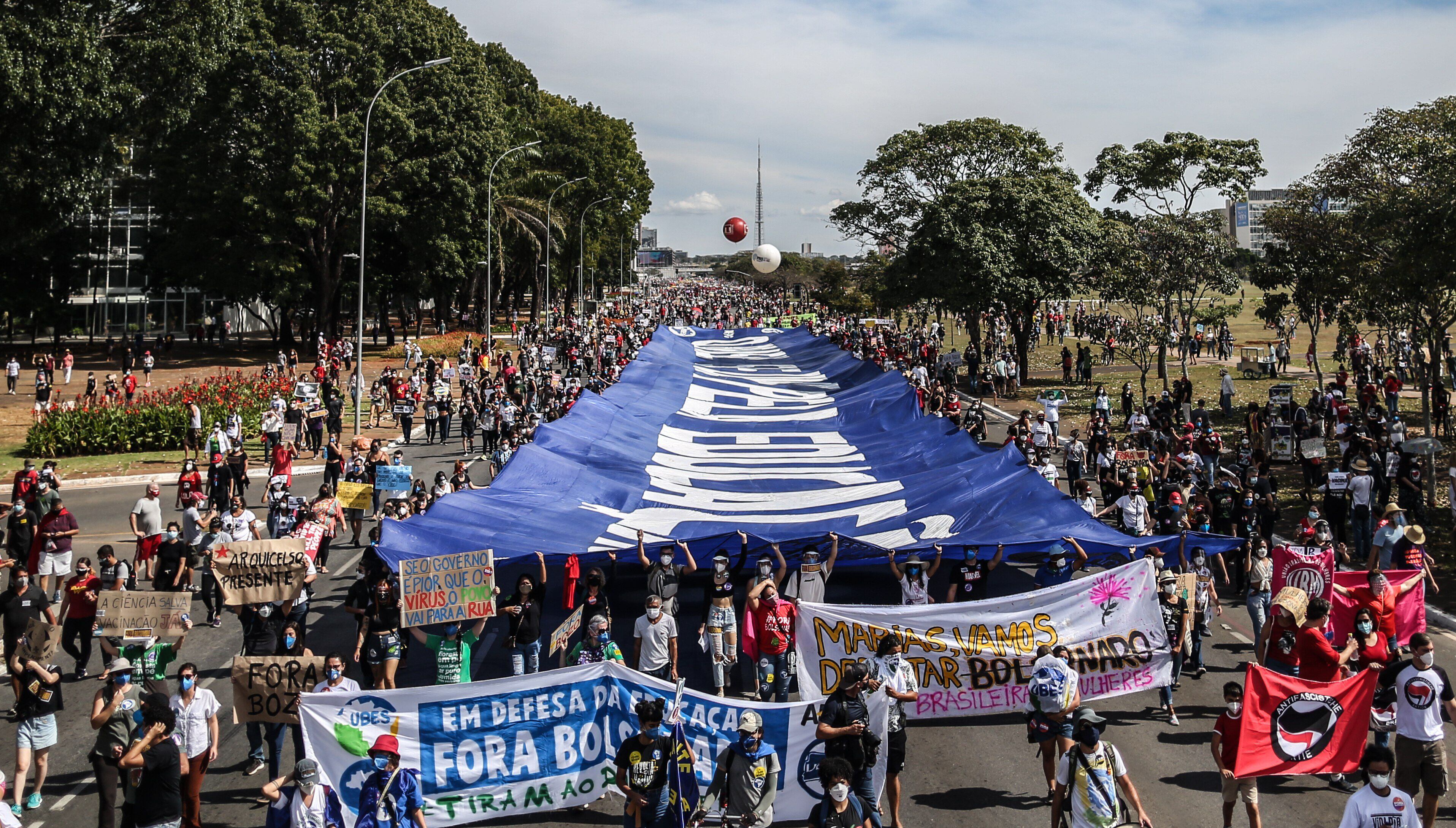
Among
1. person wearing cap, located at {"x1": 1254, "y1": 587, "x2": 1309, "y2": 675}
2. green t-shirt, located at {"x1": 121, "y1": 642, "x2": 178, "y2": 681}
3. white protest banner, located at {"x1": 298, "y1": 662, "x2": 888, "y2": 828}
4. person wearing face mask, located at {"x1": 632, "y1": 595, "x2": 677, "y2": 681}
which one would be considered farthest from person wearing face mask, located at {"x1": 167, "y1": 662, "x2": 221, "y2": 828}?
person wearing cap, located at {"x1": 1254, "y1": 587, "x2": 1309, "y2": 675}

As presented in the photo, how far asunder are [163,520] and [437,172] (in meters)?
33.0

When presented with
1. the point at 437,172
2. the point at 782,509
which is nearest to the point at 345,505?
the point at 782,509

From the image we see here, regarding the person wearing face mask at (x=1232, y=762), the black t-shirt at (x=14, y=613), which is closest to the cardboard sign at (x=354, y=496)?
the black t-shirt at (x=14, y=613)

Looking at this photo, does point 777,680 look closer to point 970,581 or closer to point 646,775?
point 970,581

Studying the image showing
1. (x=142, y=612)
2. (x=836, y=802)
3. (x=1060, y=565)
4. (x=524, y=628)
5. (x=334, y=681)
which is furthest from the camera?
(x=1060, y=565)

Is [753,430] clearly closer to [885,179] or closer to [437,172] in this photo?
[885,179]

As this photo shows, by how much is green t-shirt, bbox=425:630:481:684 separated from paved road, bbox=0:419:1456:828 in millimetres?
1146

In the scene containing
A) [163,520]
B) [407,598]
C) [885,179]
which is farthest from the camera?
[885,179]

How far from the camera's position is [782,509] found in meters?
18.4

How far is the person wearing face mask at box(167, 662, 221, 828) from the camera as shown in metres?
9.62

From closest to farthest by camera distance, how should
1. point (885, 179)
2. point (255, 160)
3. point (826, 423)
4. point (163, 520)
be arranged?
1. point (163, 520)
2. point (826, 423)
3. point (255, 160)
4. point (885, 179)

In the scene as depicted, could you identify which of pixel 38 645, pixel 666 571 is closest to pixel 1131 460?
pixel 666 571

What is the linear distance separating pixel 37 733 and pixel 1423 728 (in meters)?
12.1

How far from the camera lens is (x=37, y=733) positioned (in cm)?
1020
